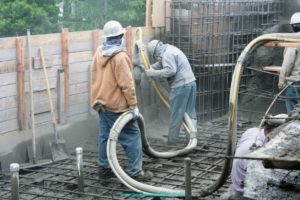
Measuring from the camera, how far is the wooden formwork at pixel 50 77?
6.67 metres

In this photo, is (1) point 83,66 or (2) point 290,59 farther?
(1) point 83,66

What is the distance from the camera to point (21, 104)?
22.4 feet

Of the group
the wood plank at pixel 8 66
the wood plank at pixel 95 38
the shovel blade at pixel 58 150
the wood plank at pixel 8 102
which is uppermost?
the wood plank at pixel 95 38

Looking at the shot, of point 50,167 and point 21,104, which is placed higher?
point 21,104

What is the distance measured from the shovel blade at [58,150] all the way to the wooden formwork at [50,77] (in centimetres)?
41

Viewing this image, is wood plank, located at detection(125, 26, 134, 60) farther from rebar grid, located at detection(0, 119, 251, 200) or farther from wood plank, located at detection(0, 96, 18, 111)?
wood plank, located at detection(0, 96, 18, 111)

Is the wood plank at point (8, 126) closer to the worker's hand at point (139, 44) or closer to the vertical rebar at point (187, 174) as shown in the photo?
the worker's hand at point (139, 44)

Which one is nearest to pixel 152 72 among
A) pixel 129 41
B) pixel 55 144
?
pixel 129 41

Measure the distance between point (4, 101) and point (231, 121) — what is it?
12.8ft

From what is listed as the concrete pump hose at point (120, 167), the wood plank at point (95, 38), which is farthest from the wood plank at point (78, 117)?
the concrete pump hose at point (120, 167)

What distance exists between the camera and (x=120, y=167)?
5.82 meters

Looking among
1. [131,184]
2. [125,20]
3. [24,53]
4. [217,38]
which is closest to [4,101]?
[24,53]

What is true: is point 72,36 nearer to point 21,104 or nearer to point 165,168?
point 21,104

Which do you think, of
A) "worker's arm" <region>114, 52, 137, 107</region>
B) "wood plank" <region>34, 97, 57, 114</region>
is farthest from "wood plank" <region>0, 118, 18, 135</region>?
"worker's arm" <region>114, 52, 137, 107</region>
